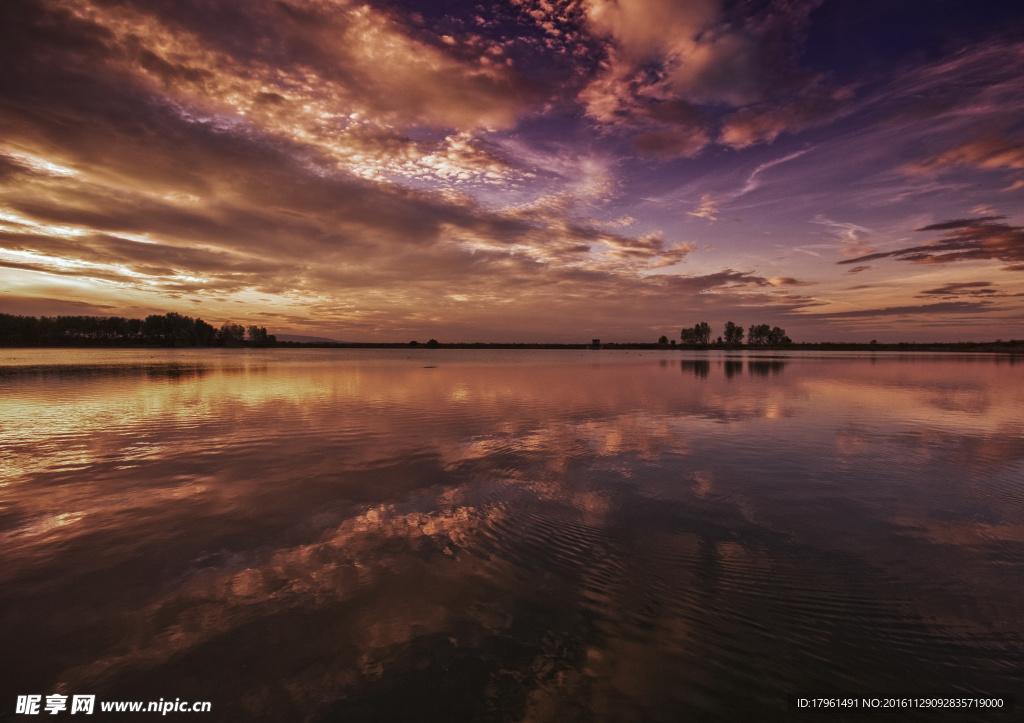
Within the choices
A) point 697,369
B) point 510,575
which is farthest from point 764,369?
point 510,575

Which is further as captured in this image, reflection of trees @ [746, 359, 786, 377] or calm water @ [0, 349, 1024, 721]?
reflection of trees @ [746, 359, 786, 377]

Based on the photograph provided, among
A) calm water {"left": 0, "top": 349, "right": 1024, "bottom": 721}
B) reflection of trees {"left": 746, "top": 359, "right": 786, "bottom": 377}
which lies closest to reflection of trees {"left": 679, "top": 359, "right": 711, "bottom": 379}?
reflection of trees {"left": 746, "top": 359, "right": 786, "bottom": 377}

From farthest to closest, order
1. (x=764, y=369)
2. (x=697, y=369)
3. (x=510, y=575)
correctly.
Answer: (x=697, y=369), (x=764, y=369), (x=510, y=575)

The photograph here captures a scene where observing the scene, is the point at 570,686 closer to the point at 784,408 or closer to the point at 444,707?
the point at 444,707

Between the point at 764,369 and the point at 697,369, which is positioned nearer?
the point at 764,369

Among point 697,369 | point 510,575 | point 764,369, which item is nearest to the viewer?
point 510,575

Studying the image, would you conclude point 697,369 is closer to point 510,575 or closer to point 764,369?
point 764,369

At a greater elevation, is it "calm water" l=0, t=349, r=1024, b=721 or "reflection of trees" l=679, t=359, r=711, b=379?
"reflection of trees" l=679, t=359, r=711, b=379

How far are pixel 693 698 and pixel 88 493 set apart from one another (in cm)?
1558

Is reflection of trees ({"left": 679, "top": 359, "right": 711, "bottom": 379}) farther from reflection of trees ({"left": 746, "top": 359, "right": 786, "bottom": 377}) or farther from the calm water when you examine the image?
the calm water

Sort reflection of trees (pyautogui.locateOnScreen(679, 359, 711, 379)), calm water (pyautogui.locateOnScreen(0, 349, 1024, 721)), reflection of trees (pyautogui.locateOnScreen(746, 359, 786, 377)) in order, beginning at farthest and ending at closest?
reflection of trees (pyautogui.locateOnScreen(746, 359, 786, 377)) < reflection of trees (pyautogui.locateOnScreen(679, 359, 711, 379)) < calm water (pyautogui.locateOnScreen(0, 349, 1024, 721))

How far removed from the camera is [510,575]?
24.9 ft

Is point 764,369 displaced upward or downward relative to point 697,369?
upward

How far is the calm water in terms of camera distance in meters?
5.21
